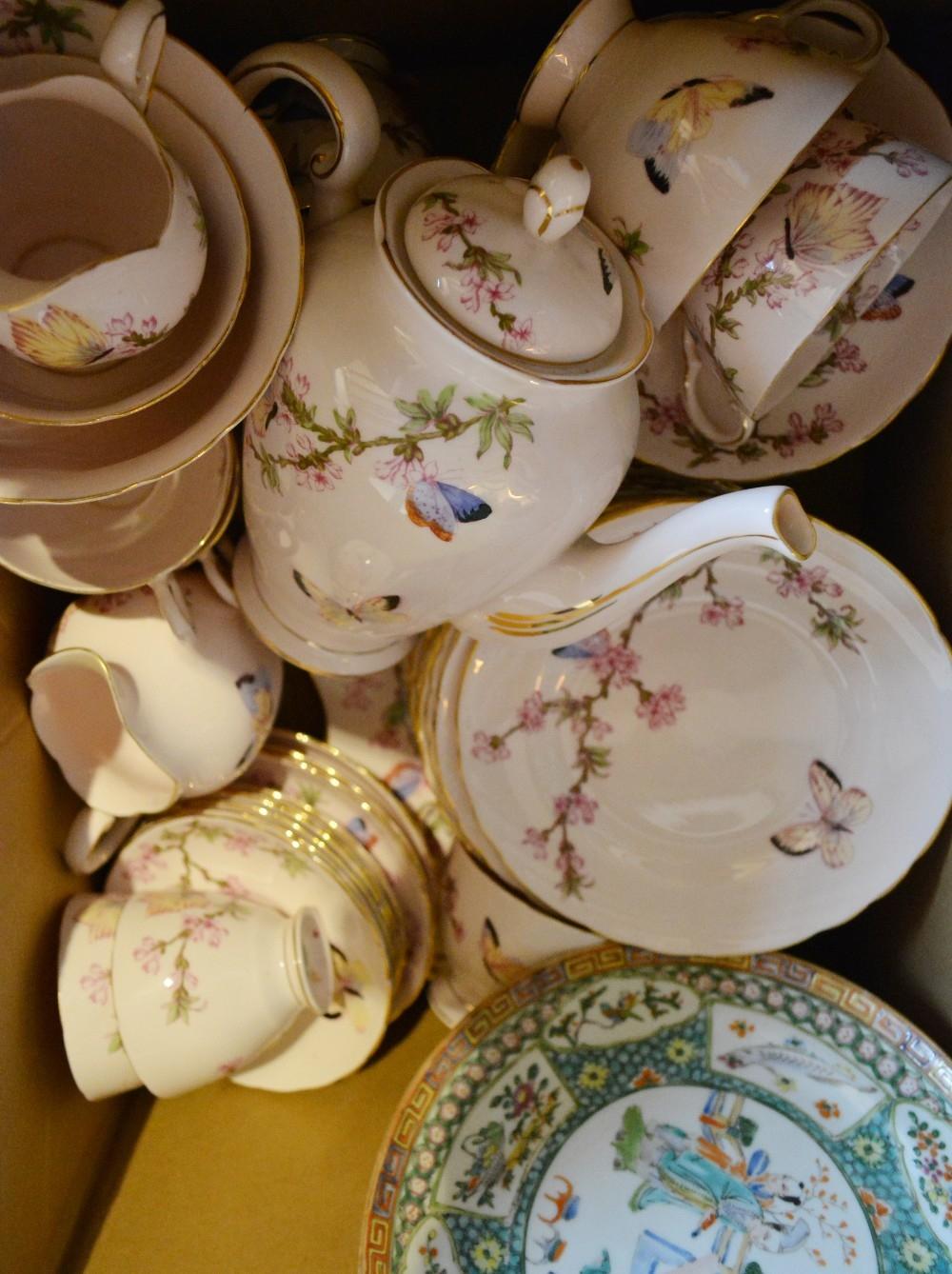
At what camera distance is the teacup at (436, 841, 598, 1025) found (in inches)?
28.2

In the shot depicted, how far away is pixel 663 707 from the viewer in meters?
0.72

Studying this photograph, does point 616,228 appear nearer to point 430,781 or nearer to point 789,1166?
point 430,781

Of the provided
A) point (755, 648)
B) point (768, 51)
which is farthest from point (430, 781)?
point (768, 51)

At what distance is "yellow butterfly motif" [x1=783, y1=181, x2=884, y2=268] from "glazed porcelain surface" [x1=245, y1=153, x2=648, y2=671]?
10cm

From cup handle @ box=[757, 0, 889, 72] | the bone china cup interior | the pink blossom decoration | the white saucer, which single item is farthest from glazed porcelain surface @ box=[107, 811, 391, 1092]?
cup handle @ box=[757, 0, 889, 72]

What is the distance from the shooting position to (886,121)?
54 cm

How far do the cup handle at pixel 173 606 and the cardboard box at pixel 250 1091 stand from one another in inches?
4.1

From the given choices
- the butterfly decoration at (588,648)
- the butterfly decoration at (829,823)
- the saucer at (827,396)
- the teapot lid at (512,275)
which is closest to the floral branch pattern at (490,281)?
the teapot lid at (512,275)

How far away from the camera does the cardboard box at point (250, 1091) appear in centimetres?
58

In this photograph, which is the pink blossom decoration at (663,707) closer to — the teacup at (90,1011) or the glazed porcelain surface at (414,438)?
the glazed porcelain surface at (414,438)

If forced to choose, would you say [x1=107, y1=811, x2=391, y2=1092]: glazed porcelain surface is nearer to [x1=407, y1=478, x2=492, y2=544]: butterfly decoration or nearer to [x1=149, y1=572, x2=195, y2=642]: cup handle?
[x1=149, y1=572, x2=195, y2=642]: cup handle

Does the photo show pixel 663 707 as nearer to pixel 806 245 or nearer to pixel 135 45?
pixel 806 245

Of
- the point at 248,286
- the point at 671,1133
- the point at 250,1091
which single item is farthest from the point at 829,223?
the point at 250,1091

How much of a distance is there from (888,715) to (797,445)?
204 mm
